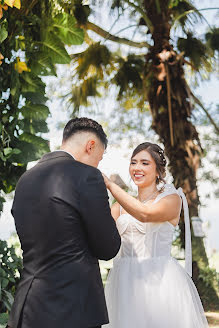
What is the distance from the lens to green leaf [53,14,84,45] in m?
4.09

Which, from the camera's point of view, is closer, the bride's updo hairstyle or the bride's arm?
the bride's arm

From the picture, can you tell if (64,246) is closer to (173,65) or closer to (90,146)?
(90,146)

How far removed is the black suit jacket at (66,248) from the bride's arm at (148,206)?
58 cm

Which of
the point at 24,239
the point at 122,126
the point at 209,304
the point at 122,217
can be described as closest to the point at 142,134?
the point at 122,126

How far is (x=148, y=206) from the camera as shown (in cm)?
267

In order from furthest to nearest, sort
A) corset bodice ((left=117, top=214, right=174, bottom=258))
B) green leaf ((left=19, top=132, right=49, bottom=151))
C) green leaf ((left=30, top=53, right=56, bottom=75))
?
green leaf ((left=30, top=53, right=56, bottom=75)) < green leaf ((left=19, top=132, right=49, bottom=151)) < corset bodice ((left=117, top=214, right=174, bottom=258))

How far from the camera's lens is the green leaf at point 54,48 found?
13.4 feet

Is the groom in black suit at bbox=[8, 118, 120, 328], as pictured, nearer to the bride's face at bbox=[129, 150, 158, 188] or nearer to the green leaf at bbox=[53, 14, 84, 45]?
the bride's face at bbox=[129, 150, 158, 188]

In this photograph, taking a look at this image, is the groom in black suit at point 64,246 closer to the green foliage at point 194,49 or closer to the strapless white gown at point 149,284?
the strapless white gown at point 149,284

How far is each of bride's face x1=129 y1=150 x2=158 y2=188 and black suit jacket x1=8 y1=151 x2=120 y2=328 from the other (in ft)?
3.29

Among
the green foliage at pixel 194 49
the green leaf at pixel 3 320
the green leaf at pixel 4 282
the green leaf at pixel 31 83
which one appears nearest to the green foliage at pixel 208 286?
the green foliage at pixel 194 49

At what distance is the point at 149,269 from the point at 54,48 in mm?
2382

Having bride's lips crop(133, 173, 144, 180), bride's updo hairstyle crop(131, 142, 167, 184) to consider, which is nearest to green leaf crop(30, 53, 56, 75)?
bride's updo hairstyle crop(131, 142, 167, 184)

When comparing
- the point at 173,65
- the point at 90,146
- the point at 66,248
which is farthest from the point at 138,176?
the point at 173,65
